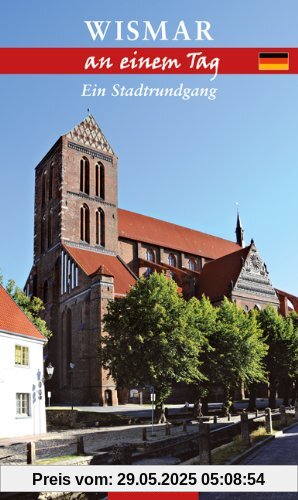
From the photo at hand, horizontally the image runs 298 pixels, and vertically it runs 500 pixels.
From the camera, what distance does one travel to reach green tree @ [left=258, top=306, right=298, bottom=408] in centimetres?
4250

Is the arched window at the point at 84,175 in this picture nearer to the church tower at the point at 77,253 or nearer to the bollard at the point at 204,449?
the church tower at the point at 77,253

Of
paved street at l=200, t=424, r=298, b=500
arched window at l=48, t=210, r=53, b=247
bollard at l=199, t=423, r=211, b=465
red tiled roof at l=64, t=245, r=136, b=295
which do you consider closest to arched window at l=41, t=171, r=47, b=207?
arched window at l=48, t=210, r=53, b=247

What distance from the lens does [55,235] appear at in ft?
185

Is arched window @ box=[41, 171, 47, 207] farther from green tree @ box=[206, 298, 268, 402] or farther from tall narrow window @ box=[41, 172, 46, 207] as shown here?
green tree @ box=[206, 298, 268, 402]

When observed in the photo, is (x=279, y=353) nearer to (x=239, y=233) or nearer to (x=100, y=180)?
(x=100, y=180)

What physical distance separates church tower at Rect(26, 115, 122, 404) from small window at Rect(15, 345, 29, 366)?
16431 mm

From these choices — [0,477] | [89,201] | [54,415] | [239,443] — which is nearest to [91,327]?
[54,415]

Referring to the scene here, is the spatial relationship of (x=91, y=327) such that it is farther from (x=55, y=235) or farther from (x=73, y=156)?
(x=73, y=156)

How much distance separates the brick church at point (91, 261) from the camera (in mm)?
47594

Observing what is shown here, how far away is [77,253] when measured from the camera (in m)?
55.0

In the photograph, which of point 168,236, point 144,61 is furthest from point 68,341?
point 144,61

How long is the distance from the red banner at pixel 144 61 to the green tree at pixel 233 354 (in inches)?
1222

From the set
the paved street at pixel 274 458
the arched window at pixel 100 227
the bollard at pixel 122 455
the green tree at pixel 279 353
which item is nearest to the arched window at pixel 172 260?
the arched window at pixel 100 227

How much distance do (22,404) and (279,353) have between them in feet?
76.5
